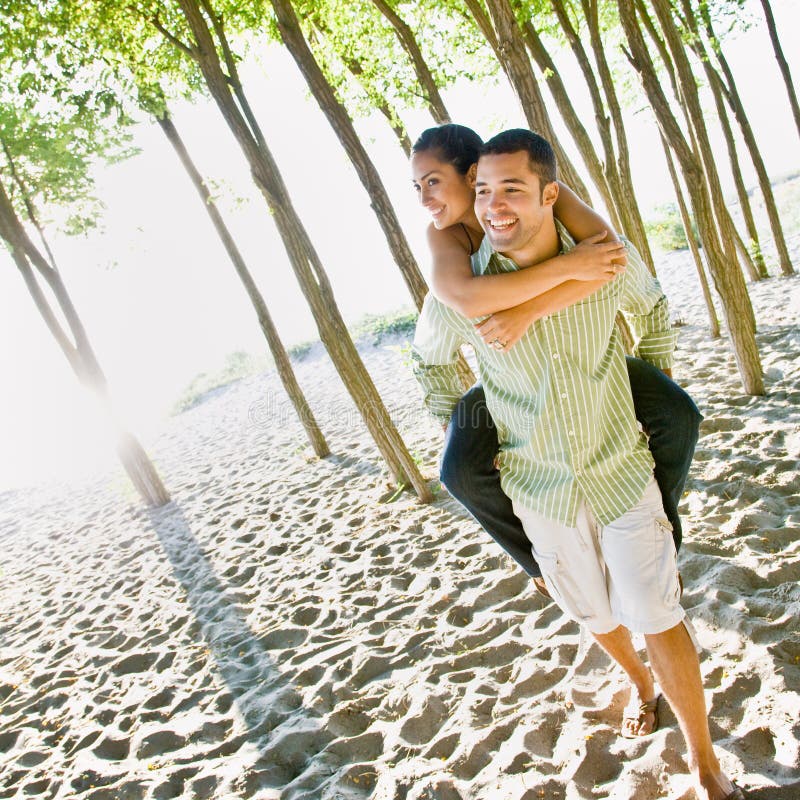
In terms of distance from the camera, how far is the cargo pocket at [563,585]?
7.32 ft

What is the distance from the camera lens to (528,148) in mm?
1912

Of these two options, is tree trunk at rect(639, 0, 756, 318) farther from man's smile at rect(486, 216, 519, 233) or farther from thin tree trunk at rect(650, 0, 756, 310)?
man's smile at rect(486, 216, 519, 233)

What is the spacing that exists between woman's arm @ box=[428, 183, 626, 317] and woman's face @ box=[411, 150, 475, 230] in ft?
0.43

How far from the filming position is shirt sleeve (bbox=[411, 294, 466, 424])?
2.28 metres

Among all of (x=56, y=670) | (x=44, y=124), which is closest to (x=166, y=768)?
(x=56, y=670)

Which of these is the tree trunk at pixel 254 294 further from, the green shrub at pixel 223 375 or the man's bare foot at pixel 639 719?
the green shrub at pixel 223 375

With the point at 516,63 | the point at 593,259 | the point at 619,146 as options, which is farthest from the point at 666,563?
the point at 619,146

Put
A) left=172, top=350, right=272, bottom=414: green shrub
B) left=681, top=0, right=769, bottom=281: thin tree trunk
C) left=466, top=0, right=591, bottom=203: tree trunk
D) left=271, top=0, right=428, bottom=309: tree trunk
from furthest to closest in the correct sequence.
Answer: left=172, top=350, right=272, bottom=414: green shrub, left=681, top=0, right=769, bottom=281: thin tree trunk, left=271, top=0, right=428, bottom=309: tree trunk, left=466, top=0, right=591, bottom=203: tree trunk

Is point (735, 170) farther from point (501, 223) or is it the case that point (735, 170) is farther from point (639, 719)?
point (501, 223)

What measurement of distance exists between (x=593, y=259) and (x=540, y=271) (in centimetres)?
16

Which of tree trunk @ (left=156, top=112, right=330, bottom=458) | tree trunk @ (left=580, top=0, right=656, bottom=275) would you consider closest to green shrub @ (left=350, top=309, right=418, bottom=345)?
tree trunk @ (left=156, top=112, right=330, bottom=458)

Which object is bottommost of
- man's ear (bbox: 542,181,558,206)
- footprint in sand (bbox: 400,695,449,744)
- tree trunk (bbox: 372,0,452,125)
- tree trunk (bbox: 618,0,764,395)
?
footprint in sand (bbox: 400,695,449,744)

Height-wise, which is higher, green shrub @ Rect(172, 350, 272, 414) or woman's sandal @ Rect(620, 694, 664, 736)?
green shrub @ Rect(172, 350, 272, 414)

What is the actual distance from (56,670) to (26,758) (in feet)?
3.72
